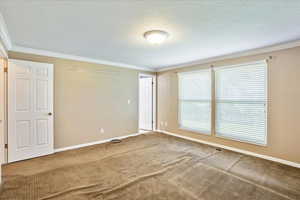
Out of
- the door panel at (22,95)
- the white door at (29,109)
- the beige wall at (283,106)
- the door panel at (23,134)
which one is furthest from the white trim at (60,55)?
the beige wall at (283,106)

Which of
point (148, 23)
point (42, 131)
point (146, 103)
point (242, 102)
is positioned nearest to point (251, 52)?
point (242, 102)

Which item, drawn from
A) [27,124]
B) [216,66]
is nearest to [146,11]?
[216,66]

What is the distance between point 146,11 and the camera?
1827 millimetres

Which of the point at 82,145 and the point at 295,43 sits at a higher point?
the point at 295,43

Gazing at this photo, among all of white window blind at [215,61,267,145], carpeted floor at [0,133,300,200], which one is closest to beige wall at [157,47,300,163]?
white window blind at [215,61,267,145]

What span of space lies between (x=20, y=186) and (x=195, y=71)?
445 cm

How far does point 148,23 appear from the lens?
2.13m

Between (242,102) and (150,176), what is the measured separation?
2659 millimetres

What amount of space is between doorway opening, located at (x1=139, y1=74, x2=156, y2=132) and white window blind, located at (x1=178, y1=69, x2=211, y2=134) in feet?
4.10

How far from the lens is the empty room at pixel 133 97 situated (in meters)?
1.96

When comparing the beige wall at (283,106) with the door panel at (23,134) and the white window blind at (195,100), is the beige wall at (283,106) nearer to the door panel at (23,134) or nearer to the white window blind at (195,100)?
the white window blind at (195,100)

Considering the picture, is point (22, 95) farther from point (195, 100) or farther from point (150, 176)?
point (195, 100)

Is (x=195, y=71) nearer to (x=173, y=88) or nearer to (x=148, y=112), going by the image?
(x=173, y=88)

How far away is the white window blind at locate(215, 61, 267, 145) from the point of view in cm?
318
